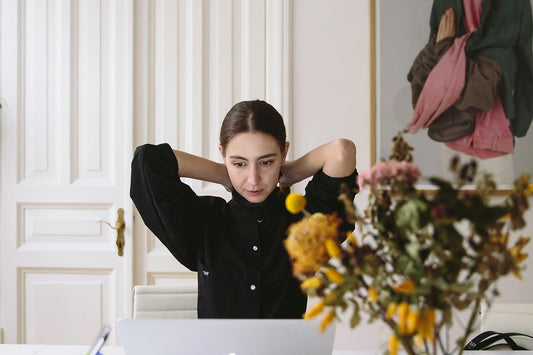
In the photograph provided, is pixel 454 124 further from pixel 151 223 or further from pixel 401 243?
pixel 401 243

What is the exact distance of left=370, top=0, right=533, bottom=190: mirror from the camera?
236cm

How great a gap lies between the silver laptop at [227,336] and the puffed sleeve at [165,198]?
20.4 inches

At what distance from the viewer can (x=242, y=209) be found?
1.44m

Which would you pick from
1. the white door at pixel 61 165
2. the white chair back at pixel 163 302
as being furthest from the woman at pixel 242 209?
the white door at pixel 61 165

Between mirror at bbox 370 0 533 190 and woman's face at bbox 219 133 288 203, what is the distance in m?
1.16

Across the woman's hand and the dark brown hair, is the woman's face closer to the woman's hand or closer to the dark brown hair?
the dark brown hair

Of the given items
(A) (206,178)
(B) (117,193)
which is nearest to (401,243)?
(A) (206,178)

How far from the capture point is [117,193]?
247cm

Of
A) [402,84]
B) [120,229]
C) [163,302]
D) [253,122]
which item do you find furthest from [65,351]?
[402,84]

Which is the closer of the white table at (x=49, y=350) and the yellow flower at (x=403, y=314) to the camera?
the yellow flower at (x=403, y=314)

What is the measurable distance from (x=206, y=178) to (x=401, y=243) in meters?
0.91

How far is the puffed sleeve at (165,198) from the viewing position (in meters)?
1.38

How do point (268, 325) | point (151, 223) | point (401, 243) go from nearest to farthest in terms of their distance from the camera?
point (401, 243)
point (268, 325)
point (151, 223)

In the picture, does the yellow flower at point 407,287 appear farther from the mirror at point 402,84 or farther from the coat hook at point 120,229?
the coat hook at point 120,229
